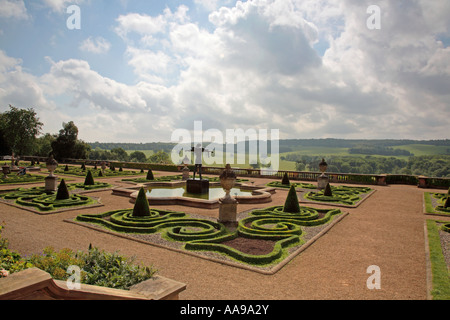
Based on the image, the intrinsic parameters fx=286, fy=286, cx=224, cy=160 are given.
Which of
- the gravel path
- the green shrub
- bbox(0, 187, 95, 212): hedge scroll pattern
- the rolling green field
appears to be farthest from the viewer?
the rolling green field

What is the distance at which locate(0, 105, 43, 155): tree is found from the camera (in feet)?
185

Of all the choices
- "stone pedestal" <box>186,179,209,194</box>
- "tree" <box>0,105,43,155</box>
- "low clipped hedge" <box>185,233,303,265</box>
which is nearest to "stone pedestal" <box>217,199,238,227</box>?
"low clipped hedge" <box>185,233,303,265</box>

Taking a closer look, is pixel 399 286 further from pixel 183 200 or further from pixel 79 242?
pixel 183 200

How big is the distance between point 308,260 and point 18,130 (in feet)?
216

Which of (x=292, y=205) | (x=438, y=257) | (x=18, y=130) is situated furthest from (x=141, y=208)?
(x=18, y=130)

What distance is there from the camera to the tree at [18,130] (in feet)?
185

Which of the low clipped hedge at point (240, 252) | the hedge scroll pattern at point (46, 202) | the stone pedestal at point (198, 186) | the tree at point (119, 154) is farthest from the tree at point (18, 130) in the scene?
the low clipped hedge at point (240, 252)

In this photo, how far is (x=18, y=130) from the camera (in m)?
56.8

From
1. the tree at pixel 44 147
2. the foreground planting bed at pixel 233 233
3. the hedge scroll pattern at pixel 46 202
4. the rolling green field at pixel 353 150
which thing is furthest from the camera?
the rolling green field at pixel 353 150

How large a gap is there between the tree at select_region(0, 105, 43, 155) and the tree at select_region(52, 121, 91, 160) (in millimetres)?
6400

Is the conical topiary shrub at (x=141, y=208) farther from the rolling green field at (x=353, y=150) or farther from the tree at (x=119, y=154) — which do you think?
the tree at (x=119, y=154)

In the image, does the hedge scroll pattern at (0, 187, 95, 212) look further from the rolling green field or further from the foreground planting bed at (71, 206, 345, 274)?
the rolling green field

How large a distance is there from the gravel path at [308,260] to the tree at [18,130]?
52.9 meters
